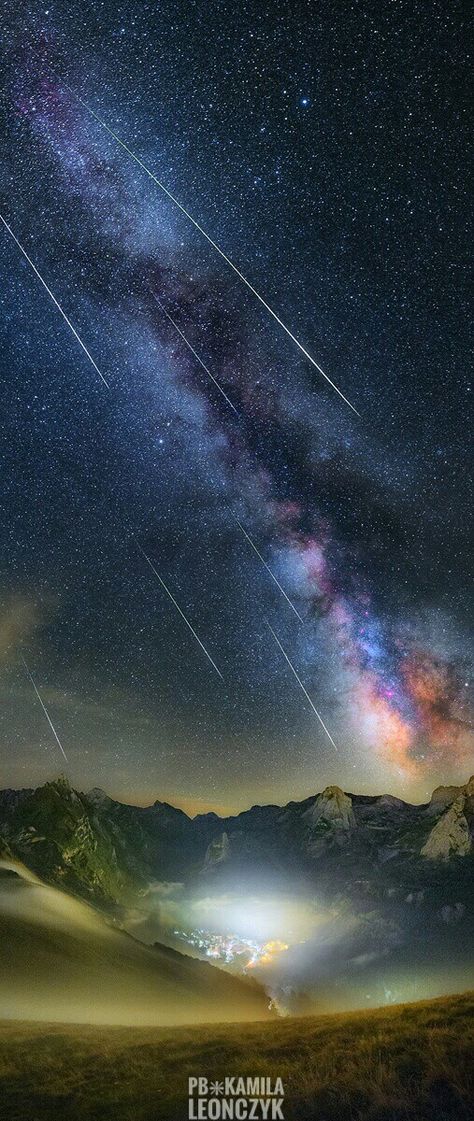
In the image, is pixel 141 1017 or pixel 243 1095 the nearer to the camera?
pixel 243 1095

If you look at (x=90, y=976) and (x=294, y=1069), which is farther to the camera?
(x=90, y=976)

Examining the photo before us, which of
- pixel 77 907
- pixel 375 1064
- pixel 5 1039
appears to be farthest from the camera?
pixel 77 907

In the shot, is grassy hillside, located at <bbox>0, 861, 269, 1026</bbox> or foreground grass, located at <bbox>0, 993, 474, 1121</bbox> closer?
foreground grass, located at <bbox>0, 993, 474, 1121</bbox>

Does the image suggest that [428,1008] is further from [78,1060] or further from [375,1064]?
[78,1060]

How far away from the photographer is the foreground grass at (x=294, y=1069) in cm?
1083

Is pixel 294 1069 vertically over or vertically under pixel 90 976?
over

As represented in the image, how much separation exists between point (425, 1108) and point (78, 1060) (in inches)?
575

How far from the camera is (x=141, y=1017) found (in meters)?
53.8

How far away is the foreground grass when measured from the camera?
10.8m

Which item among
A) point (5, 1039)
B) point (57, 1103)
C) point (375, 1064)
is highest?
point (375, 1064)

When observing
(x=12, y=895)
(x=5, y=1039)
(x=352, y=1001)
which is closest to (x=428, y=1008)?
(x=5, y=1039)

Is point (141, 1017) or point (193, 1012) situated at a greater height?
point (141, 1017)

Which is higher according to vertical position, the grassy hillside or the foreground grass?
the foreground grass

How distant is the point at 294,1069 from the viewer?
44.4 feet
